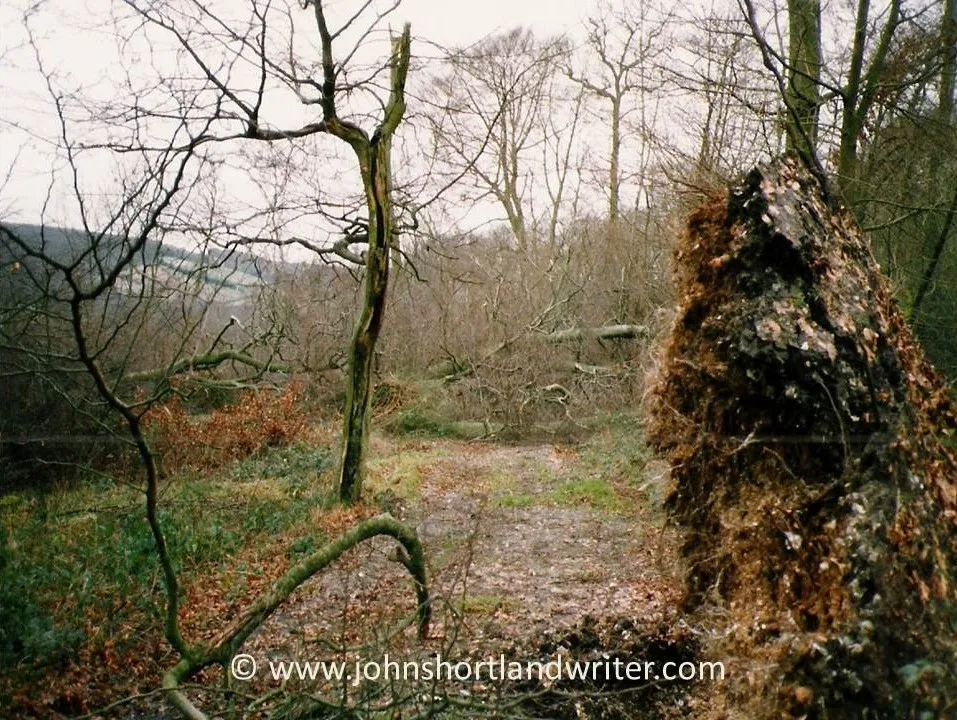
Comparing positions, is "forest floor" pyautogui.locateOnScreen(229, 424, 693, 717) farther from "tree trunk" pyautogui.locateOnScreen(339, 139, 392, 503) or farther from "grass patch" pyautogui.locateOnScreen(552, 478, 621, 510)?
"tree trunk" pyautogui.locateOnScreen(339, 139, 392, 503)

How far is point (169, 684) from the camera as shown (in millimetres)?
3629

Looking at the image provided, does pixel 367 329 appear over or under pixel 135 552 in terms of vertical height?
over

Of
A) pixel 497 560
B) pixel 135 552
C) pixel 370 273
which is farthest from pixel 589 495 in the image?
pixel 135 552

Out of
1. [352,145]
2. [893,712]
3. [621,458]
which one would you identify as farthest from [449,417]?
[893,712]

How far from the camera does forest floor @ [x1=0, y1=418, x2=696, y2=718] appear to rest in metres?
4.67

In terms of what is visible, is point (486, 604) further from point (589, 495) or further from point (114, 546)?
point (589, 495)

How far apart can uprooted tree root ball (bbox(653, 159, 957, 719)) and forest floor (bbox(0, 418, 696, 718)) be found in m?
0.76

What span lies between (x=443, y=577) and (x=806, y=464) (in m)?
3.24

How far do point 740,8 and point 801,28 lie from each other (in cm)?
215

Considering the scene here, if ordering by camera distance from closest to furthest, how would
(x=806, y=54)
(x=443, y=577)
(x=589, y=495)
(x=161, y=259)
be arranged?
(x=443, y=577)
(x=161, y=259)
(x=806, y=54)
(x=589, y=495)

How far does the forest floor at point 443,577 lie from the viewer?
4.67m

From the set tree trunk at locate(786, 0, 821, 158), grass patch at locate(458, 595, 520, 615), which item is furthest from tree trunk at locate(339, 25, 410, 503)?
tree trunk at locate(786, 0, 821, 158)

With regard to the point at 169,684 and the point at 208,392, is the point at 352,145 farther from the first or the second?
the point at 169,684

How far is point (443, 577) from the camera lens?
632 cm
